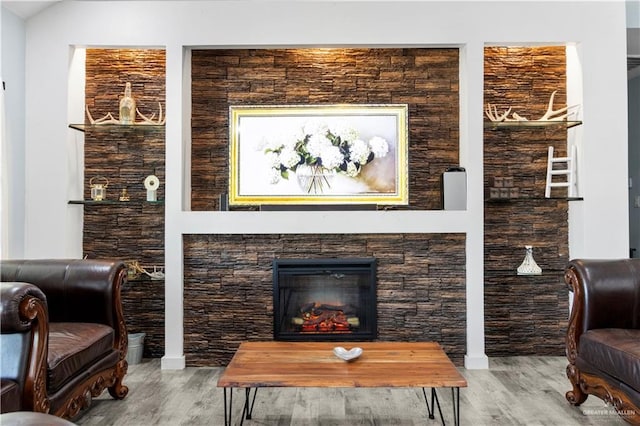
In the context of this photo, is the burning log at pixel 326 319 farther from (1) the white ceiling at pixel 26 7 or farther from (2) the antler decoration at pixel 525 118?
(1) the white ceiling at pixel 26 7

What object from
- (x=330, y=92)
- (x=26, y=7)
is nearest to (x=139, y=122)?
(x=26, y=7)

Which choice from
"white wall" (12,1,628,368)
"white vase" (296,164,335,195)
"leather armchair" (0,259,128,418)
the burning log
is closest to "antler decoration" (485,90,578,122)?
"white wall" (12,1,628,368)

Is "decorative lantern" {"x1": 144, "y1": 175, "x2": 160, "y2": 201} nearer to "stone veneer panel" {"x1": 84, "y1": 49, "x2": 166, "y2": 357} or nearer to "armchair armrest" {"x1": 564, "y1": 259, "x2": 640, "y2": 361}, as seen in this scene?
"stone veneer panel" {"x1": 84, "y1": 49, "x2": 166, "y2": 357}

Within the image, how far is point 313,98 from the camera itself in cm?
426

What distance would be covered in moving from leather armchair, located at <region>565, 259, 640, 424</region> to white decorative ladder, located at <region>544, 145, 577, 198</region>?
3.83 ft

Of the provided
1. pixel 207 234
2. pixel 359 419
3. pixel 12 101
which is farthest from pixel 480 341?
pixel 12 101

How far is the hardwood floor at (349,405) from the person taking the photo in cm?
279

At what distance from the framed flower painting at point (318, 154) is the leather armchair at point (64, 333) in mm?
1450

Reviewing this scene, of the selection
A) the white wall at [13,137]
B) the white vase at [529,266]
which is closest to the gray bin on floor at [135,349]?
the white wall at [13,137]

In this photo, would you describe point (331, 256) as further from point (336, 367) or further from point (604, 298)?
point (604, 298)

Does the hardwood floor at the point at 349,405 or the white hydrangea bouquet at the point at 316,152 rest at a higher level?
the white hydrangea bouquet at the point at 316,152

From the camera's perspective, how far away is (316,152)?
165 inches

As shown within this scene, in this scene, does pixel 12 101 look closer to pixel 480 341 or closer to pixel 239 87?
pixel 239 87

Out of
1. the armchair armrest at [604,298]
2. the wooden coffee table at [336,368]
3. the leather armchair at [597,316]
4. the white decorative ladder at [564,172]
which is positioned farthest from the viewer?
the white decorative ladder at [564,172]
